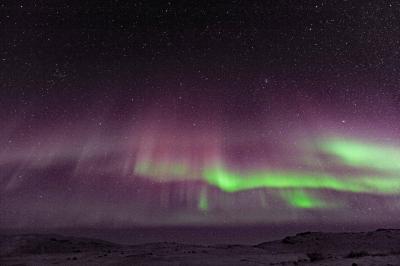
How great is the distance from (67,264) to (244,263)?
51.9 feet

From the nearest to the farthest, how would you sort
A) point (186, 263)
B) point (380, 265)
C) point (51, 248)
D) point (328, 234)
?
point (380, 265) → point (186, 263) → point (51, 248) → point (328, 234)

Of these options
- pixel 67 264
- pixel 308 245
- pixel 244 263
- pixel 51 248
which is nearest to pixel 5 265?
pixel 67 264

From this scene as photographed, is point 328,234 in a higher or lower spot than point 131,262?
higher

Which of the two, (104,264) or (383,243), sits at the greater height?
(383,243)

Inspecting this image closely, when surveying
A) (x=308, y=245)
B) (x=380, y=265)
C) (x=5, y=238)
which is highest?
(x=5, y=238)

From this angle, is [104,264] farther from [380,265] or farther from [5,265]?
[380,265]

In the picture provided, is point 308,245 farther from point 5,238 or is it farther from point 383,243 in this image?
point 5,238

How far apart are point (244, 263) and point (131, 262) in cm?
992

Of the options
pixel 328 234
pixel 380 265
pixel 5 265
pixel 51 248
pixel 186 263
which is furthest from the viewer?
pixel 328 234

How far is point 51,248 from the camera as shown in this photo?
80312 millimetres

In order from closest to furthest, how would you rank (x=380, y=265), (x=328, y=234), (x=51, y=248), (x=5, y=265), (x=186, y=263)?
(x=380, y=265), (x=186, y=263), (x=5, y=265), (x=51, y=248), (x=328, y=234)

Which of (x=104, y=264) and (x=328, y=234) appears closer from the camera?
(x=104, y=264)

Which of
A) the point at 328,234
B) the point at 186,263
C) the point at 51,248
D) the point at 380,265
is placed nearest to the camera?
the point at 380,265

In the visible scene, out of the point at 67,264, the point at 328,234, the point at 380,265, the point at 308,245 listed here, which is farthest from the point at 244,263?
the point at 328,234
